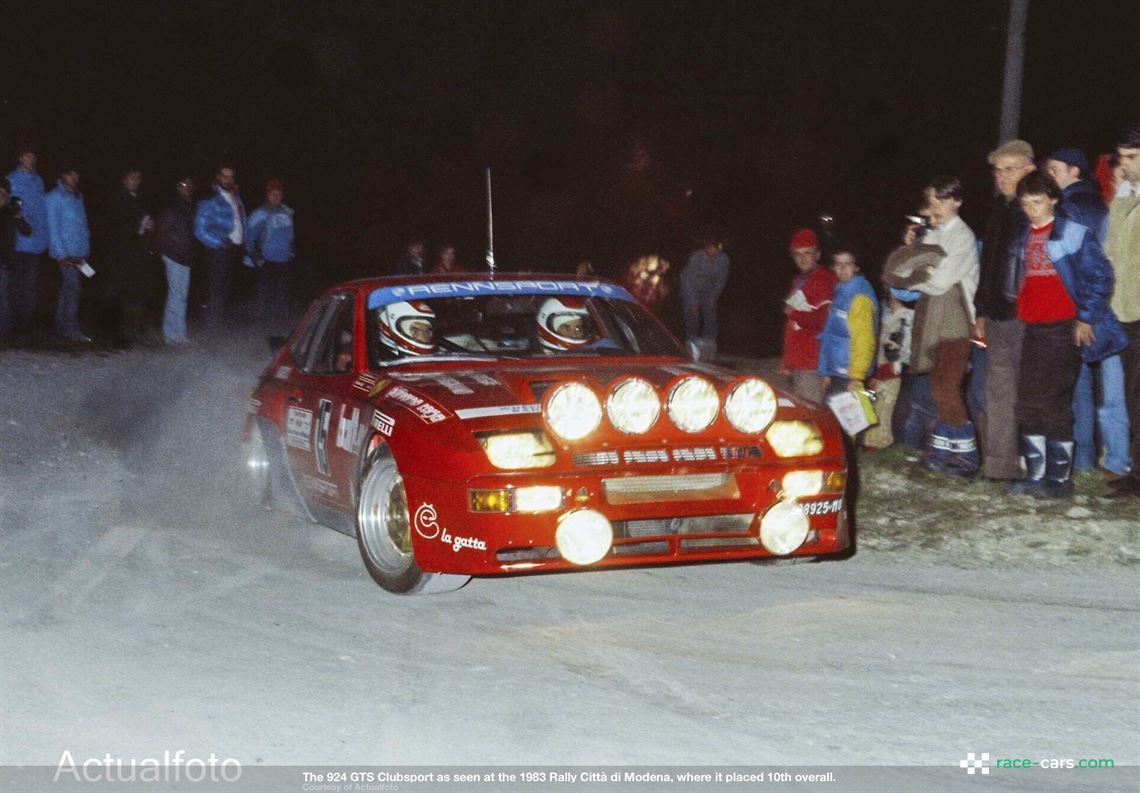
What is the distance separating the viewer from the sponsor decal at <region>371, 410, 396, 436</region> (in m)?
6.38

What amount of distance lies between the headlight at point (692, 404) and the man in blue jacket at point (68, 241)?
11.3m

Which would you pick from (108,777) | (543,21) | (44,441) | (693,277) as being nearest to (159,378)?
(44,441)

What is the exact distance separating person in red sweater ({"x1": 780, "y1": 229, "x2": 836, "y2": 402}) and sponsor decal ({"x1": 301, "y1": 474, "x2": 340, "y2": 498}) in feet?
12.3

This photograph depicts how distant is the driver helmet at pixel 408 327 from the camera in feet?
23.9

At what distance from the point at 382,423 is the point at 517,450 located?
721mm

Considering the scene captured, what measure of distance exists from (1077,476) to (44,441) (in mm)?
6754

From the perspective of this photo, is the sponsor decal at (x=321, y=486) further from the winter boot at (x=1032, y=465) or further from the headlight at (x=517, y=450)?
the winter boot at (x=1032, y=465)

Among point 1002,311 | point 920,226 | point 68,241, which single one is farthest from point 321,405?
point 68,241

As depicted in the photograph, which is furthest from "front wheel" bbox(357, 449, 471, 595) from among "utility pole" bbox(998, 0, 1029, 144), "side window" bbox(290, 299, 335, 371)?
"utility pole" bbox(998, 0, 1029, 144)

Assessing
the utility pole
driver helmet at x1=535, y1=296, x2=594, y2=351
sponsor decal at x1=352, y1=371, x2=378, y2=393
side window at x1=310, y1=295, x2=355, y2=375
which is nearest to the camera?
sponsor decal at x1=352, y1=371, x2=378, y2=393

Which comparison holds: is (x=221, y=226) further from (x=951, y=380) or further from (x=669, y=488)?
(x=669, y=488)

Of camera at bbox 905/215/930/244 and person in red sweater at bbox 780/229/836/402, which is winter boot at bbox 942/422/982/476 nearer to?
person in red sweater at bbox 780/229/836/402

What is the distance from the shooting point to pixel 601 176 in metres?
41.3

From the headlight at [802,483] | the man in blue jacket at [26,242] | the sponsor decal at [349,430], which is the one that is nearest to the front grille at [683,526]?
the headlight at [802,483]
